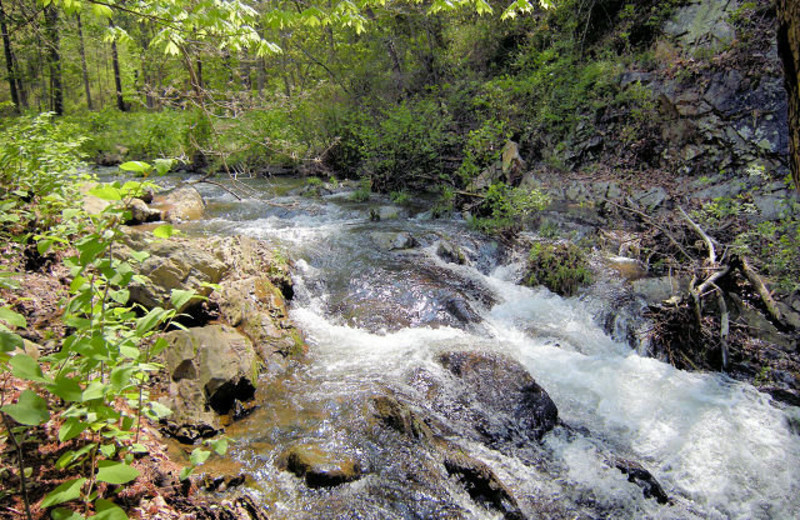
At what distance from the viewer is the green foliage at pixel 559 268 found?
695cm

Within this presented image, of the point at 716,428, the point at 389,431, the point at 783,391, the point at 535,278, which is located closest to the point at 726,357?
the point at 783,391

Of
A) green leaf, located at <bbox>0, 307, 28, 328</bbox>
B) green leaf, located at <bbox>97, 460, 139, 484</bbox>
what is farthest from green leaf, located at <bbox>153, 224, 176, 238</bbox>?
green leaf, located at <bbox>97, 460, 139, 484</bbox>

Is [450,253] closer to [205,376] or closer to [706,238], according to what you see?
[706,238]

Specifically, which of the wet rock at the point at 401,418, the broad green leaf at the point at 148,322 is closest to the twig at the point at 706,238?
the wet rock at the point at 401,418

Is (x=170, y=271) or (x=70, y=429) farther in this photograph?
(x=170, y=271)

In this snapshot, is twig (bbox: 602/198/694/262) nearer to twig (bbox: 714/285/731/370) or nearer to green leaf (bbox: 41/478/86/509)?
twig (bbox: 714/285/731/370)

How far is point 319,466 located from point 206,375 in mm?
1441

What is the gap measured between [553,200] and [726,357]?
5.48 metres

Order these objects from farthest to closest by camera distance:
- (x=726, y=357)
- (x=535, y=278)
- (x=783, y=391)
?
1. (x=535, y=278)
2. (x=726, y=357)
3. (x=783, y=391)

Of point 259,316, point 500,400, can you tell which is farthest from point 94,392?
point 500,400

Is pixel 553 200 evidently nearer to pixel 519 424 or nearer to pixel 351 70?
pixel 519 424

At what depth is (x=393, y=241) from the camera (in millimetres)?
8516

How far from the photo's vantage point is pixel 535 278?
7.27m

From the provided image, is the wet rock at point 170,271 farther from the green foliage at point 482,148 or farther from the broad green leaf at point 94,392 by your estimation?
the green foliage at point 482,148
